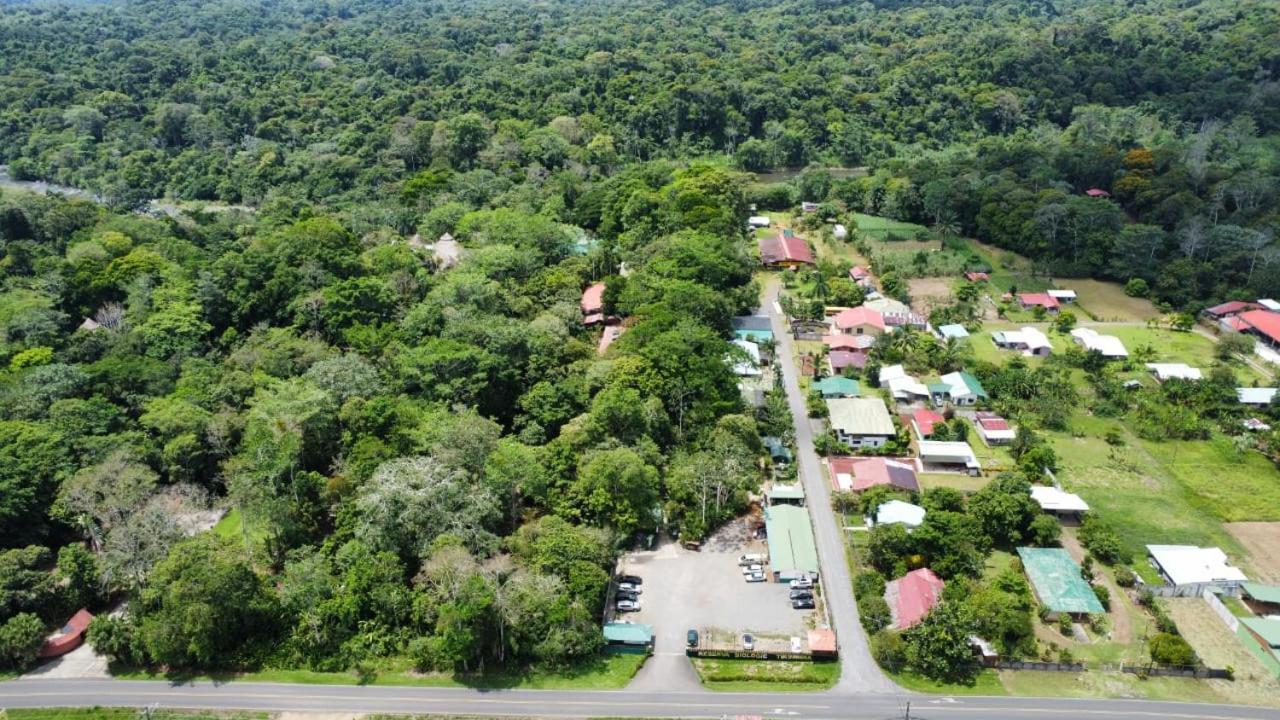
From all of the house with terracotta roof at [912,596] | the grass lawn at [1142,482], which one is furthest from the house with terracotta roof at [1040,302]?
the house with terracotta roof at [912,596]

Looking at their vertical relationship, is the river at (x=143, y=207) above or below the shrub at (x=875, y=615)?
above

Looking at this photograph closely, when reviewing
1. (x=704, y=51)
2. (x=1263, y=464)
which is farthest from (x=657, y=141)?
(x=1263, y=464)

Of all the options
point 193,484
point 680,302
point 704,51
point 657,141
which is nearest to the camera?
point 193,484

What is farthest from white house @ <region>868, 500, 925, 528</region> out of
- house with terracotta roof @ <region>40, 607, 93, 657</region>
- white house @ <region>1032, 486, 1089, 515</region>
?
house with terracotta roof @ <region>40, 607, 93, 657</region>

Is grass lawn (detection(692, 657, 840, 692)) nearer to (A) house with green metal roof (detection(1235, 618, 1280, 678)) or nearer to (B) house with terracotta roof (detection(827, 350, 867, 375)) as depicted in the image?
(A) house with green metal roof (detection(1235, 618, 1280, 678))

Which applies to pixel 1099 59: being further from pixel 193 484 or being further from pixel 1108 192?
pixel 193 484

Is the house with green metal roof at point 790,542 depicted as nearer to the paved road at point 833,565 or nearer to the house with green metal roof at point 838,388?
the paved road at point 833,565

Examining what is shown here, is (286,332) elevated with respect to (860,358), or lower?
elevated
